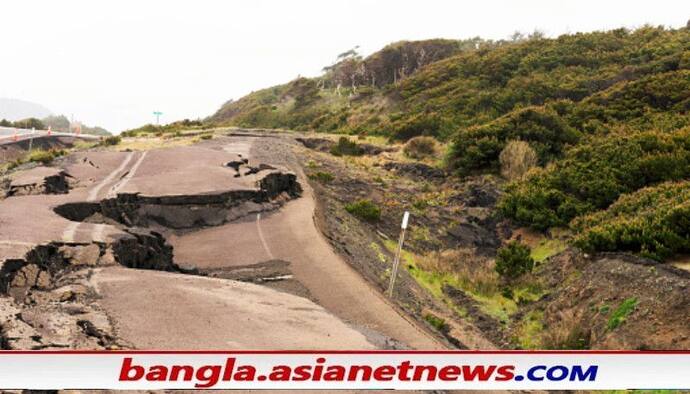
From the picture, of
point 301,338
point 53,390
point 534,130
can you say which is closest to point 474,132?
point 534,130

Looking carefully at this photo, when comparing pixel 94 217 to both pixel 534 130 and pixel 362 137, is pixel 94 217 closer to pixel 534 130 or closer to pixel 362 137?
pixel 534 130

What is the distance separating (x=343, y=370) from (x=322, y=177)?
17630 millimetres

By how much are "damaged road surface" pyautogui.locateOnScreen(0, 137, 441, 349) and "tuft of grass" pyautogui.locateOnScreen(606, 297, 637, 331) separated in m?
4.10

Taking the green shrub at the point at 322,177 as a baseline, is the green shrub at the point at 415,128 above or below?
above

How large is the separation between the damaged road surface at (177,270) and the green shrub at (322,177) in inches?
194

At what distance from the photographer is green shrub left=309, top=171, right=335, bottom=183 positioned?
22.2 metres

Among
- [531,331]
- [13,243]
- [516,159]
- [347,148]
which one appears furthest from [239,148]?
[531,331]

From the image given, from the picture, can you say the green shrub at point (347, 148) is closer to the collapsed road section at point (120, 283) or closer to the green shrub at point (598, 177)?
the green shrub at point (598, 177)

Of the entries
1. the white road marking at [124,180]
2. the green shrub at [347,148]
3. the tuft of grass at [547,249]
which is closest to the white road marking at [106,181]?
the white road marking at [124,180]

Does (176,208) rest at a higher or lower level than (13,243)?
higher

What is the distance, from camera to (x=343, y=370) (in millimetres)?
5035

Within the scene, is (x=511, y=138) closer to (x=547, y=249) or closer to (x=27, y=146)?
(x=547, y=249)

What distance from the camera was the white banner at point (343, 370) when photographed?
4602 millimetres

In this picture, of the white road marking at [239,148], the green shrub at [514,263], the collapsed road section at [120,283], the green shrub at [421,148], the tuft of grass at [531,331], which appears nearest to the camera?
the collapsed road section at [120,283]
